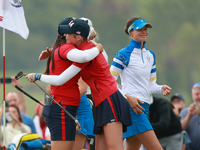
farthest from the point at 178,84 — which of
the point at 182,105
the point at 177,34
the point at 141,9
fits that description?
the point at 182,105

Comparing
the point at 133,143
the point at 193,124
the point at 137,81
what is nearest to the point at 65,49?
the point at 137,81

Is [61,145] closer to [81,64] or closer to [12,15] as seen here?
[81,64]

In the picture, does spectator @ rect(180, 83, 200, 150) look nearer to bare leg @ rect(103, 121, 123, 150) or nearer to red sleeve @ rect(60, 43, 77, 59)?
bare leg @ rect(103, 121, 123, 150)

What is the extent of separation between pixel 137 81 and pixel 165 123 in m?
1.90

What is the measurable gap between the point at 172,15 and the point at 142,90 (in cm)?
1540

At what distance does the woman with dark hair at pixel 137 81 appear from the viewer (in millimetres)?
4020

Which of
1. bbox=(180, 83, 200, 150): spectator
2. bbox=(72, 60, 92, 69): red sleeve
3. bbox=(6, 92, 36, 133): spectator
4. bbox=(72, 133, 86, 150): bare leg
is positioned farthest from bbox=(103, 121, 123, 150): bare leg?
bbox=(180, 83, 200, 150): spectator

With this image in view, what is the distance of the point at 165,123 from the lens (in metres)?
5.84

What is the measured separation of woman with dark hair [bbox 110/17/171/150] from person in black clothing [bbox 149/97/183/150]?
5.30ft

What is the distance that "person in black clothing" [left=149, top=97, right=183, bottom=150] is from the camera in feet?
19.2

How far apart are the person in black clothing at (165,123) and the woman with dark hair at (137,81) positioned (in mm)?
1616

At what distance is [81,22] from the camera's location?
136 inches

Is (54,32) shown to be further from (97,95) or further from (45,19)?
(97,95)

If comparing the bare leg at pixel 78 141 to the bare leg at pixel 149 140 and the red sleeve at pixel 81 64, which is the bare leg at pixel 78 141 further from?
the red sleeve at pixel 81 64
